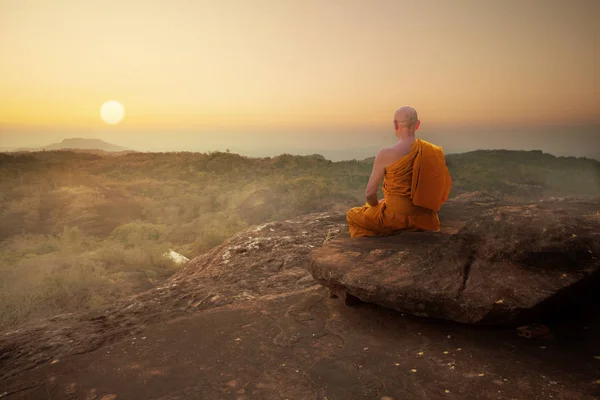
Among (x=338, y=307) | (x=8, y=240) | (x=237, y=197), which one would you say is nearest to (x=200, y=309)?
(x=338, y=307)

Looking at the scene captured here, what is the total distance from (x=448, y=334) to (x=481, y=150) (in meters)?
41.5

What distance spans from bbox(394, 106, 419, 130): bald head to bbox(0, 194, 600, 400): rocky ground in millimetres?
1455


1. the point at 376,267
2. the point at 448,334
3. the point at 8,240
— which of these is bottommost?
the point at 8,240

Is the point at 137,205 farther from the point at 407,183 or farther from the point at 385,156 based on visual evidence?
the point at 407,183

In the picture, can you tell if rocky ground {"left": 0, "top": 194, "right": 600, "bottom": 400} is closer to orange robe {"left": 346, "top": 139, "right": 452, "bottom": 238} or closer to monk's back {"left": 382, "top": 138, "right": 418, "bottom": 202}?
orange robe {"left": 346, "top": 139, "right": 452, "bottom": 238}

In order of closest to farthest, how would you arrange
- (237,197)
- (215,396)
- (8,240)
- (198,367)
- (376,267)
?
(215,396), (198,367), (376,267), (8,240), (237,197)

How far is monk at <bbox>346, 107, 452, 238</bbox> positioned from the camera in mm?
→ 4395

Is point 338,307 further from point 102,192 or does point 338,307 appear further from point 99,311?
point 102,192

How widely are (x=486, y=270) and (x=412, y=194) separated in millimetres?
1427

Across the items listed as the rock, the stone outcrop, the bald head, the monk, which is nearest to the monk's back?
the monk

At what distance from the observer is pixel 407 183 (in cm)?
Result: 447

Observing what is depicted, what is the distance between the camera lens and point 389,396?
2.48 metres

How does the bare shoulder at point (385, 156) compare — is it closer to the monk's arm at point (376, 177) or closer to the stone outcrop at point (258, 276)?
the monk's arm at point (376, 177)

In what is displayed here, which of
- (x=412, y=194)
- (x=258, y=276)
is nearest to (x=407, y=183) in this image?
(x=412, y=194)
